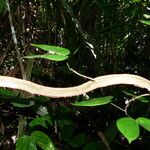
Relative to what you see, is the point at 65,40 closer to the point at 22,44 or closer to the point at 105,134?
the point at 22,44

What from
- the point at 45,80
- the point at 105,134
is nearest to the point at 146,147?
the point at 105,134

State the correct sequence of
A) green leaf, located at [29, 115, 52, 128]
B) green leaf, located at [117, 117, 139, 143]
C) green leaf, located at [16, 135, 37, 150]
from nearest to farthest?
green leaf, located at [117, 117, 139, 143] → green leaf, located at [16, 135, 37, 150] → green leaf, located at [29, 115, 52, 128]

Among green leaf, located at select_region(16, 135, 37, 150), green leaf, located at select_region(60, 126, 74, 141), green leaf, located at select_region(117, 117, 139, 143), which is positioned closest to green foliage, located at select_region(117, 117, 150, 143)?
green leaf, located at select_region(117, 117, 139, 143)

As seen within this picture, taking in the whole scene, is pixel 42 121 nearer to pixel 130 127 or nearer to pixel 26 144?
pixel 26 144

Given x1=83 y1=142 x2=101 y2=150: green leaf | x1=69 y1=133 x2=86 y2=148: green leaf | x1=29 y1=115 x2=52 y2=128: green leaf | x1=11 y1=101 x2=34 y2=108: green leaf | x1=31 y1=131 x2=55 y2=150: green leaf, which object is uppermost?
x1=11 y1=101 x2=34 y2=108: green leaf

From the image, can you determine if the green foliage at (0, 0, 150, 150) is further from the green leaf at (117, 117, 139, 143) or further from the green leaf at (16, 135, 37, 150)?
the green leaf at (117, 117, 139, 143)

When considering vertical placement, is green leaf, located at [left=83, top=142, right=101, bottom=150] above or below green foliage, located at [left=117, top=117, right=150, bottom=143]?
below

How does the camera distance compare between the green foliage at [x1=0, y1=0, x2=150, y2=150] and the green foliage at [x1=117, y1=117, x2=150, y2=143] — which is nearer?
the green foliage at [x1=117, y1=117, x2=150, y2=143]
